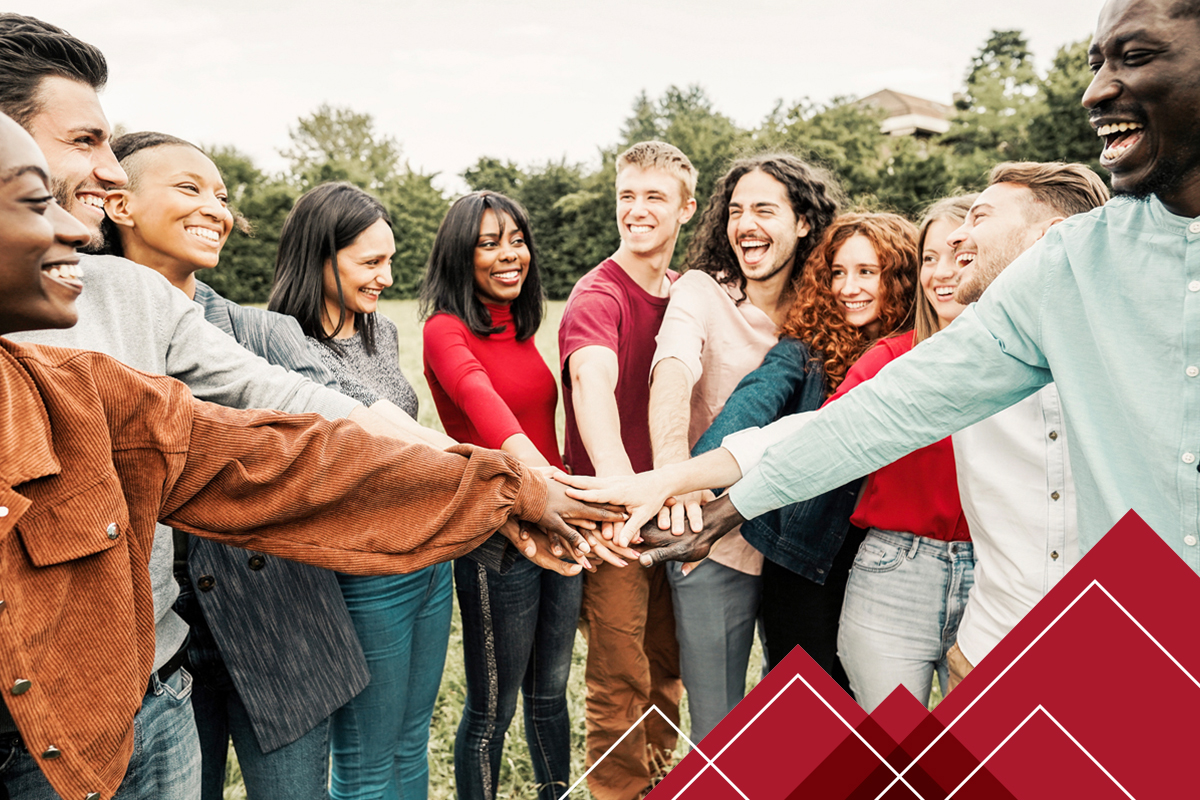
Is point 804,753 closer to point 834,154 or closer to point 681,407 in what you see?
point 681,407

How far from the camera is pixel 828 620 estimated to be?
260 centimetres

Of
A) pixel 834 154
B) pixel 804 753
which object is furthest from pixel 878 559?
pixel 834 154

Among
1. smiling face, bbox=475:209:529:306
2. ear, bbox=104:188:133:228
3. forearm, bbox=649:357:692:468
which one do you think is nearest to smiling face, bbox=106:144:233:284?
ear, bbox=104:188:133:228

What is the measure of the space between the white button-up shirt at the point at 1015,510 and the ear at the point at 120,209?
255 cm

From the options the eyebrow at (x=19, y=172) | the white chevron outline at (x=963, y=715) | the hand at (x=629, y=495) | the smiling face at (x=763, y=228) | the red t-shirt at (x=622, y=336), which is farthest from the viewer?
the smiling face at (x=763, y=228)

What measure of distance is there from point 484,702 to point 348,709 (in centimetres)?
52

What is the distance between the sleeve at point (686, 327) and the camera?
9.19ft

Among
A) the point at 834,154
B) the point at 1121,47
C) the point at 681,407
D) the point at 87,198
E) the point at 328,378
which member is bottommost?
the point at 328,378

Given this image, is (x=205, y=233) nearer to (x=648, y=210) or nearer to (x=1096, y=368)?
(x=648, y=210)

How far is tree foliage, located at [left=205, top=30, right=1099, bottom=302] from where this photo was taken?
68.2ft

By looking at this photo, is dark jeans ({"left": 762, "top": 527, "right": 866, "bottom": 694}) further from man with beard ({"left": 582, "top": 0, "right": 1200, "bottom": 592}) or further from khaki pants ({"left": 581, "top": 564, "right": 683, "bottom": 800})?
man with beard ({"left": 582, "top": 0, "right": 1200, "bottom": 592})

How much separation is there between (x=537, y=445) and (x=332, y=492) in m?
1.26

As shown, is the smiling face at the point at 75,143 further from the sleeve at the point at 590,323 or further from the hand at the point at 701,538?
the hand at the point at 701,538

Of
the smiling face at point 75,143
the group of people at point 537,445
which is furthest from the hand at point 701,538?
the smiling face at point 75,143
